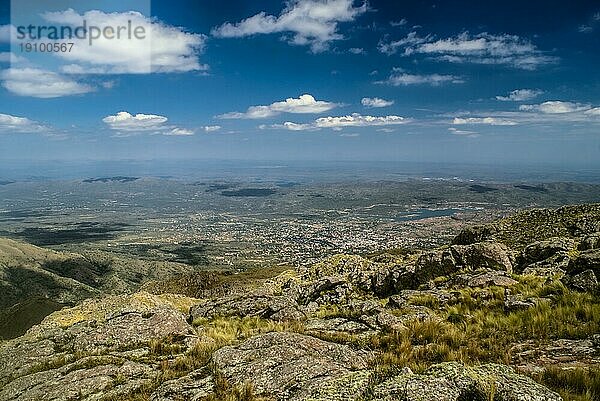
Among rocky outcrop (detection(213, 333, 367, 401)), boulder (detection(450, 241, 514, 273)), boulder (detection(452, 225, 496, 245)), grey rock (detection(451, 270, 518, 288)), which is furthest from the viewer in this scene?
boulder (detection(452, 225, 496, 245))

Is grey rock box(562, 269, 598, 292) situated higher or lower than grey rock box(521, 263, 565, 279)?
higher

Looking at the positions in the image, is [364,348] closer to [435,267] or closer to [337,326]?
[337,326]

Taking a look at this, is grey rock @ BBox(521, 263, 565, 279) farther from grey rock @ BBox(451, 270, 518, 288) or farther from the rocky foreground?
grey rock @ BBox(451, 270, 518, 288)

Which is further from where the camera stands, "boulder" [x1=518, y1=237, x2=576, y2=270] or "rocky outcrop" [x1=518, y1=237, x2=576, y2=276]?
"boulder" [x1=518, y1=237, x2=576, y2=270]

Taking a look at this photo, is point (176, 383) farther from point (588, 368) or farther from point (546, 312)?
point (546, 312)

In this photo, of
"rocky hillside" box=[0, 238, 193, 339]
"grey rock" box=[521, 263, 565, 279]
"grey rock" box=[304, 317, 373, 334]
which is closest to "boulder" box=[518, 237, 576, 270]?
"grey rock" box=[521, 263, 565, 279]

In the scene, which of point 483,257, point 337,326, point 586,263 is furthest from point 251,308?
point 586,263

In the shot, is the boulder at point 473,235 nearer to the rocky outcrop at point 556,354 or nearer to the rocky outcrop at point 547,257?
the rocky outcrop at point 547,257

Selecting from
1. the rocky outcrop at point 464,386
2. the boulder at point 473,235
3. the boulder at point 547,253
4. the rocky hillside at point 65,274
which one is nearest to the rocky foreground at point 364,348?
the rocky outcrop at point 464,386

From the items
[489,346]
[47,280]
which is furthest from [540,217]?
[47,280]
